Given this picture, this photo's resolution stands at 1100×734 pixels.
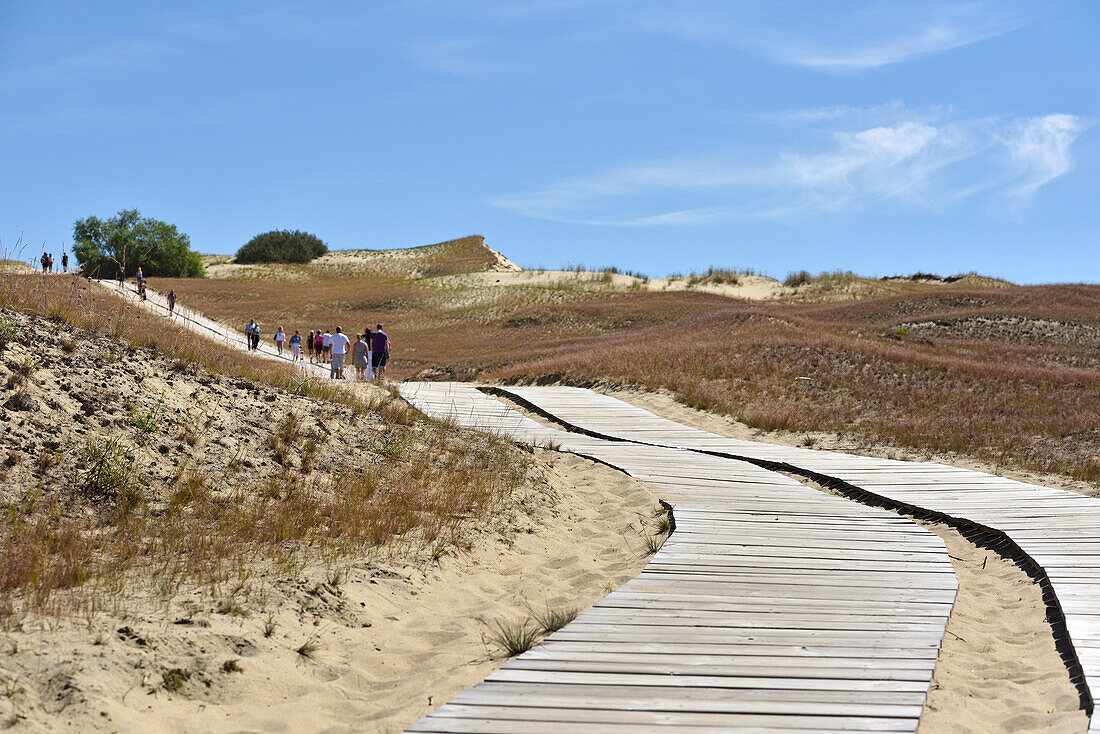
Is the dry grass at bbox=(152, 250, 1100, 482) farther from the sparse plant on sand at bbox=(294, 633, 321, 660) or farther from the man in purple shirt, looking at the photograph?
the sparse plant on sand at bbox=(294, 633, 321, 660)

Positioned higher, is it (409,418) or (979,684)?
(409,418)

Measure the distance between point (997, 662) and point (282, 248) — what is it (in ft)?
293

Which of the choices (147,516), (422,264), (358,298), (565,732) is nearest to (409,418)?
(147,516)

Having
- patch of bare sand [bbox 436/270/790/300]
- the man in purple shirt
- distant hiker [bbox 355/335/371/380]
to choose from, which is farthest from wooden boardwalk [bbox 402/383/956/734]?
patch of bare sand [bbox 436/270/790/300]

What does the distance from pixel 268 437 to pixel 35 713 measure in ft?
16.2

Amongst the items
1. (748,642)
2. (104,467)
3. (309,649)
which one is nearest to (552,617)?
(748,642)

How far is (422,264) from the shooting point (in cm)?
8469

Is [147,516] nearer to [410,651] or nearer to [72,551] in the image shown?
[72,551]

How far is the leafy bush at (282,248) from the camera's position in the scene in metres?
86.8

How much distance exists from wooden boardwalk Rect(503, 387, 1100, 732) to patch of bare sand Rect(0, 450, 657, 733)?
312cm

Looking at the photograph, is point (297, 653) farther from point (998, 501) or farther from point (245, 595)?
point (998, 501)

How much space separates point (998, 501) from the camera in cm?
935

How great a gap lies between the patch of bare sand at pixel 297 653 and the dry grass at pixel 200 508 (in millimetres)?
311

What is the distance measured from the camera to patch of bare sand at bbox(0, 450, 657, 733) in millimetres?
4172
